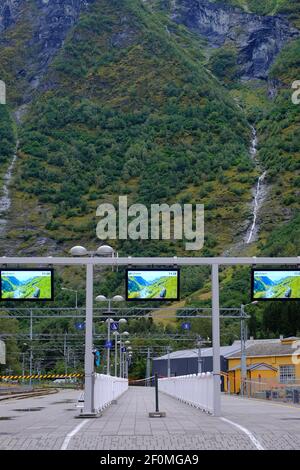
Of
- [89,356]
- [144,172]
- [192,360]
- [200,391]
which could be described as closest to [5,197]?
[144,172]

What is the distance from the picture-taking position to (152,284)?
26.1 metres

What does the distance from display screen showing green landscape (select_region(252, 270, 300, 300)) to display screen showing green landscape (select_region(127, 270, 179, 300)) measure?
267cm

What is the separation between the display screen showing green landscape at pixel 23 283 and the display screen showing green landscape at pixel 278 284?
675 centimetres

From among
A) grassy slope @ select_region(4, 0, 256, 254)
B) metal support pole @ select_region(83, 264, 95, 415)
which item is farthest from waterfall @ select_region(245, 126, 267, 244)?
metal support pole @ select_region(83, 264, 95, 415)

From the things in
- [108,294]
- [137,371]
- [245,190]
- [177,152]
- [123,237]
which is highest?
[177,152]

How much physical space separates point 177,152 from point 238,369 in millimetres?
116035

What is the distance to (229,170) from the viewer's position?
176 m

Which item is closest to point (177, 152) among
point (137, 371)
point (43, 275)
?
point (137, 371)

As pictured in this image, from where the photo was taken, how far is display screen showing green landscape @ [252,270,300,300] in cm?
2627

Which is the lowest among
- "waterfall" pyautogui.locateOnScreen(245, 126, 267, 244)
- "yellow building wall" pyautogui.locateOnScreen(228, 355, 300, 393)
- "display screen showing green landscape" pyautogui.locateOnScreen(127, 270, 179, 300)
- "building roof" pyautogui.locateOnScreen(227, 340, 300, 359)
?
"yellow building wall" pyautogui.locateOnScreen(228, 355, 300, 393)

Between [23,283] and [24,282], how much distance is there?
51 millimetres

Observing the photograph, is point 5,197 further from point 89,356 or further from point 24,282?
point 89,356

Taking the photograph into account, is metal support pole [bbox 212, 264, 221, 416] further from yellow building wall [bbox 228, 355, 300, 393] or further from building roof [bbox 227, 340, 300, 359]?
building roof [bbox 227, 340, 300, 359]
